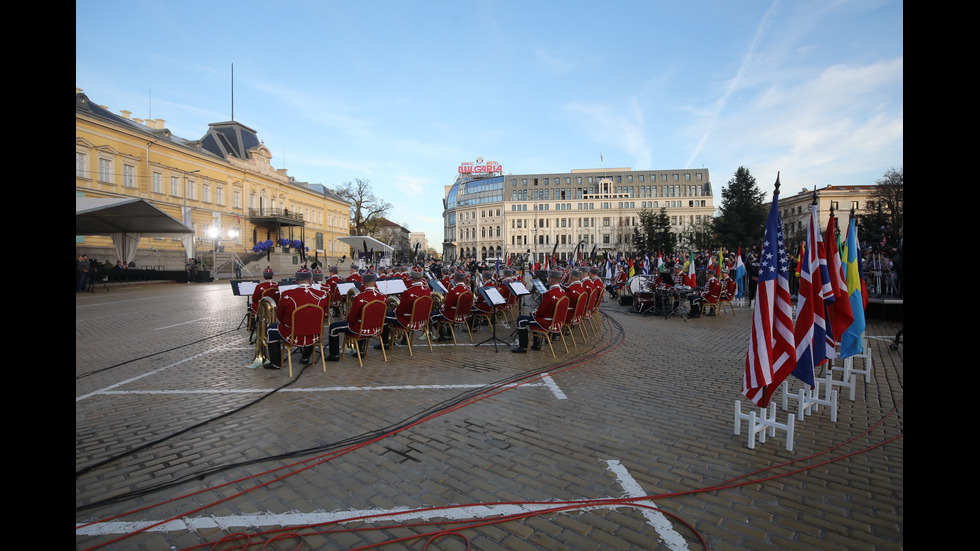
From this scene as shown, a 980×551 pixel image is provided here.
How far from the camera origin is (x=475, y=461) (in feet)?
12.8

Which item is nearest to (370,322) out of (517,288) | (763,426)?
(517,288)

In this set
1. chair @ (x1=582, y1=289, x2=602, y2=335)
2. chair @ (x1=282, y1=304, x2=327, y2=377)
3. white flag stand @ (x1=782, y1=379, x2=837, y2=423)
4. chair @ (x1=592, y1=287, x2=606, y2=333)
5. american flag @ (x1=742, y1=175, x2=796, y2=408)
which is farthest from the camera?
chair @ (x1=592, y1=287, x2=606, y2=333)

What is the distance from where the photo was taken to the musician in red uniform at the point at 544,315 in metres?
8.18

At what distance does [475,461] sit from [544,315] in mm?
4712

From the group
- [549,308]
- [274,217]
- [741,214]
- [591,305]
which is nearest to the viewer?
[549,308]

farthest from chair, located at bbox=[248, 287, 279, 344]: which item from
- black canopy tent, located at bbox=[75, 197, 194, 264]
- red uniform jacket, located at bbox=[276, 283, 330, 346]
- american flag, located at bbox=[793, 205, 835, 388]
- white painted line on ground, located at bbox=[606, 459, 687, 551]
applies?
black canopy tent, located at bbox=[75, 197, 194, 264]

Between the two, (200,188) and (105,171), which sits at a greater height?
(200,188)

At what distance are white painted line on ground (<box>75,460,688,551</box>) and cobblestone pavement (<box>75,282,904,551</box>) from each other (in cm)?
1

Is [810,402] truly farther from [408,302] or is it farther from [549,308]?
[408,302]

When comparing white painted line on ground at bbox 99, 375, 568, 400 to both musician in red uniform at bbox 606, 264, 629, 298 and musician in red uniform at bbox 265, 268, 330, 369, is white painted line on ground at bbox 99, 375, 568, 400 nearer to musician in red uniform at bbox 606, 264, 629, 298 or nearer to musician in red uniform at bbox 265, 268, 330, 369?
musician in red uniform at bbox 265, 268, 330, 369

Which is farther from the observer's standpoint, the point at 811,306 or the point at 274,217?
the point at 274,217

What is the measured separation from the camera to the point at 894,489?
11.1 ft

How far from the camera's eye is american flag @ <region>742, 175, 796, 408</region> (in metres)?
4.17

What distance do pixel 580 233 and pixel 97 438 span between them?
331 ft
